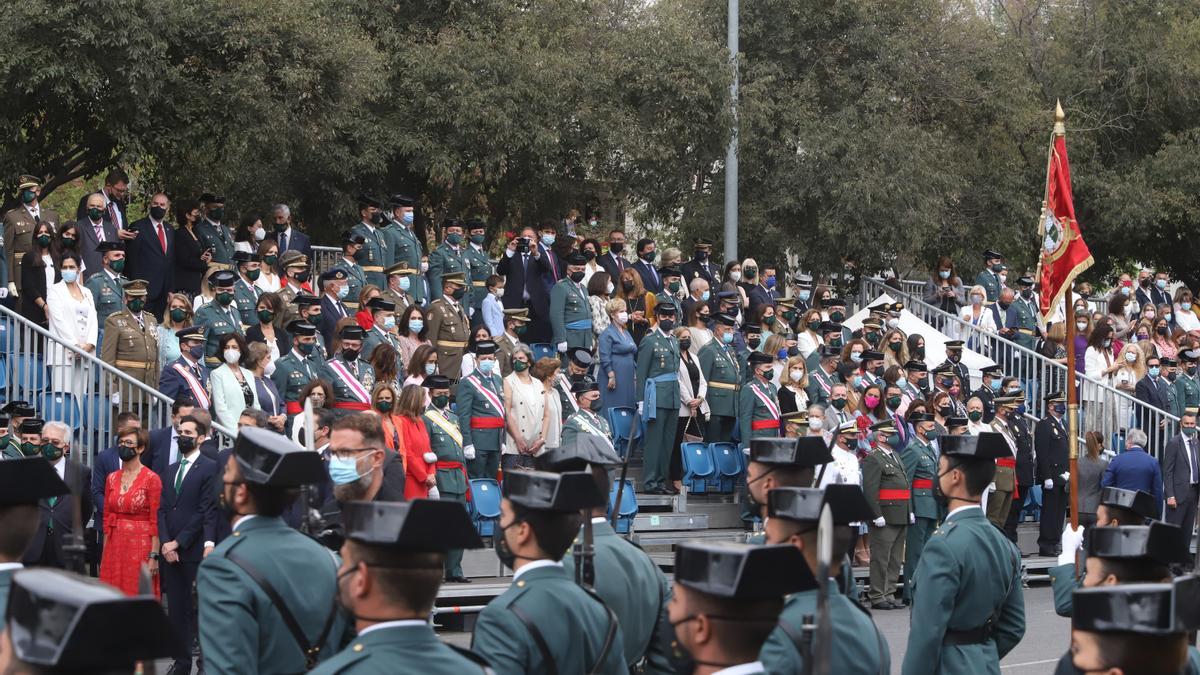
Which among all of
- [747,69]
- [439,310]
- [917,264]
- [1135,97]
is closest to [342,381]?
[439,310]

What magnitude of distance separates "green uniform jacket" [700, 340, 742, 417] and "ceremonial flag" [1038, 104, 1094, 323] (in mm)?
5099

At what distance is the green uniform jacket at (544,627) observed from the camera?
208 inches

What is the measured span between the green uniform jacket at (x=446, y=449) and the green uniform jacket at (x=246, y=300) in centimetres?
235

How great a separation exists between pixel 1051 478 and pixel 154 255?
1049 centimetres

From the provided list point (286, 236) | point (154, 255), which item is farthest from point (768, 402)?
→ point (154, 255)

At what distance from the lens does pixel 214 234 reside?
17.8 metres

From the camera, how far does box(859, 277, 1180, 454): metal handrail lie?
70.9 ft

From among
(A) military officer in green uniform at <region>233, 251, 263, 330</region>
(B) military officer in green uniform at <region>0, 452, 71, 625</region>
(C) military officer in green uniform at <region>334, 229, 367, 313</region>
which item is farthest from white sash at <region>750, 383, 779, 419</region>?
(B) military officer in green uniform at <region>0, 452, 71, 625</region>

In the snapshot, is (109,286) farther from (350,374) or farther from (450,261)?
(450,261)

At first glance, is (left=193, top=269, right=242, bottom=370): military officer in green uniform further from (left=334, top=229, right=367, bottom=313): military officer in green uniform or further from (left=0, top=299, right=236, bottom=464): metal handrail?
(left=334, top=229, right=367, bottom=313): military officer in green uniform

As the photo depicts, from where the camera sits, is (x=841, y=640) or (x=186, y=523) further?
(x=186, y=523)

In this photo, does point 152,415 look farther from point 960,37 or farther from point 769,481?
point 960,37

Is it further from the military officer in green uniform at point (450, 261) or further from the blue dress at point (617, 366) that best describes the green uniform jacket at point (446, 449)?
the military officer in green uniform at point (450, 261)

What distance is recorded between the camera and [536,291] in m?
20.1
